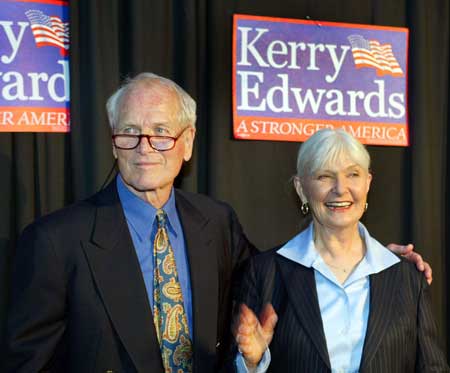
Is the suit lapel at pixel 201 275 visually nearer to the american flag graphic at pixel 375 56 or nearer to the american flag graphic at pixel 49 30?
the american flag graphic at pixel 49 30

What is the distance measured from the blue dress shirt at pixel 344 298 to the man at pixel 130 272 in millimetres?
307

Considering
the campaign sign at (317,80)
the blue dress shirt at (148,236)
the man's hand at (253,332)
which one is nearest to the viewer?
the man's hand at (253,332)

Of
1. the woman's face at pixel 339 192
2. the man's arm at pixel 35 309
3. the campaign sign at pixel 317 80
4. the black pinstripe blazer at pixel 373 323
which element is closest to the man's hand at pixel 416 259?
the black pinstripe blazer at pixel 373 323

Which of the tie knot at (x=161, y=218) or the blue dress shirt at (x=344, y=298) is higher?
the tie knot at (x=161, y=218)

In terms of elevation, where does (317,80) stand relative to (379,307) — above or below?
above

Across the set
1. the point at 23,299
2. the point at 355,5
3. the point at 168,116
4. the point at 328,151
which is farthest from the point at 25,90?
the point at 355,5

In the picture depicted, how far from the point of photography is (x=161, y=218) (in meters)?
1.84

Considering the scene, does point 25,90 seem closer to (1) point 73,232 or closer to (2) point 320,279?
(1) point 73,232

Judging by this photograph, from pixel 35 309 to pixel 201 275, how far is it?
49cm

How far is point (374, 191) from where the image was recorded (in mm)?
2863

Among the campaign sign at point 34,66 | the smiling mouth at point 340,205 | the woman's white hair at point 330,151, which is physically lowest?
the smiling mouth at point 340,205

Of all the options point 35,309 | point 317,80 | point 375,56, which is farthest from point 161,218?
point 375,56

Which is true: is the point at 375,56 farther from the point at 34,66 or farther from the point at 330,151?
the point at 34,66

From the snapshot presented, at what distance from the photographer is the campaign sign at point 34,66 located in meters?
2.44
